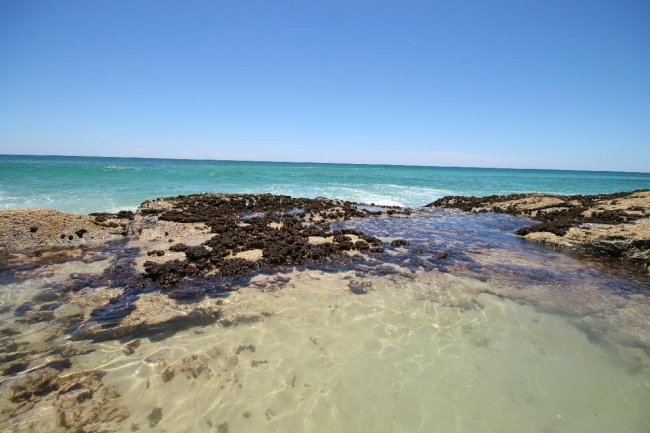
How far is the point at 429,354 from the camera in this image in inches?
182

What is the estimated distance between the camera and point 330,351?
4613mm

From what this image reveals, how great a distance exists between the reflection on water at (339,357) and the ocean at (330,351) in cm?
2

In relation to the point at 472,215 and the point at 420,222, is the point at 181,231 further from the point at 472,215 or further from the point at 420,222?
the point at 472,215

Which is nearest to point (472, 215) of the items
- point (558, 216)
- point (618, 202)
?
point (558, 216)

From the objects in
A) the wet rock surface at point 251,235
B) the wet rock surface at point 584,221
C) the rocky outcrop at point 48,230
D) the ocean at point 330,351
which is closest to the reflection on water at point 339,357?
the ocean at point 330,351

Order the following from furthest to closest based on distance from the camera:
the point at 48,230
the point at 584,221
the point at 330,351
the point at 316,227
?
the point at 584,221, the point at 316,227, the point at 48,230, the point at 330,351

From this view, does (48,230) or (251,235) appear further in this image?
(251,235)

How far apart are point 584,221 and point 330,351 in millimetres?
14312

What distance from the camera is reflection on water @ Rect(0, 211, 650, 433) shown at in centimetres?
348

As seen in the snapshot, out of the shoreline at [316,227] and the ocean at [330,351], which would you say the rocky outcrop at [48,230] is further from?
the ocean at [330,351]

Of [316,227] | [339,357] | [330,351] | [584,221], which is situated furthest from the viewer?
[584,221]

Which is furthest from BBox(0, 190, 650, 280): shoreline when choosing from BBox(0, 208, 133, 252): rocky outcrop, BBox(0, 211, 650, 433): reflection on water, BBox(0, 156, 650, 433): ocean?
BBox(0, 211, 650, 433): reflection on water

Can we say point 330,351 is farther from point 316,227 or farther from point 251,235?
point 316,227

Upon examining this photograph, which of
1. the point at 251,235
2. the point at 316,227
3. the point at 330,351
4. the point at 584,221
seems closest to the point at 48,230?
the point at 251,235
